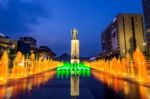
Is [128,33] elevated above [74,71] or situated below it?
above

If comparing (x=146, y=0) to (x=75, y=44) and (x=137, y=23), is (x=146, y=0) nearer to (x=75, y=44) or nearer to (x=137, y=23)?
(x=137, y=23)

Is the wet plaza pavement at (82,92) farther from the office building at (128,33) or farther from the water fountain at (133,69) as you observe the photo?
the office building at (128,33)

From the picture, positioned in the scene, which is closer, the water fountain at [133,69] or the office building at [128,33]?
the water fountain at [133,69]

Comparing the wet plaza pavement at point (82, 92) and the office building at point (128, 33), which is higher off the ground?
the office building at point (128, 33)

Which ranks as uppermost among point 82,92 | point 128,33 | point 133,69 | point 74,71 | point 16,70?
point 128,33

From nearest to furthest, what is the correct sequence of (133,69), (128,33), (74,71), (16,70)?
(133,69) → (16,70) → (74,71) → (128,33)

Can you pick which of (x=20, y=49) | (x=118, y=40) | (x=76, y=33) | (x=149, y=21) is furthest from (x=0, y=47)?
(x=149, y=21)

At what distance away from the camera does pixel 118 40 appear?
430ft

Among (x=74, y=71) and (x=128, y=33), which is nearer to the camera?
(x=74, y=71)

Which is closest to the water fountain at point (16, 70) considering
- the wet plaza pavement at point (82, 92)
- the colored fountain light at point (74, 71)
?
the colored fountain light at point (74, 71)

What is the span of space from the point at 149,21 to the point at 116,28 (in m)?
36.7

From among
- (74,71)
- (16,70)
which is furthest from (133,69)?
(16,70)

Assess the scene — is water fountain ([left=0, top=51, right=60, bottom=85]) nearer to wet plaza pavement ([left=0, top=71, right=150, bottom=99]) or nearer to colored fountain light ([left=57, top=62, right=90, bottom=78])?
colored fountain light ([left=57, top=62, right=90, bottom=78])

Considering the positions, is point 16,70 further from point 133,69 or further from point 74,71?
point 133,69
